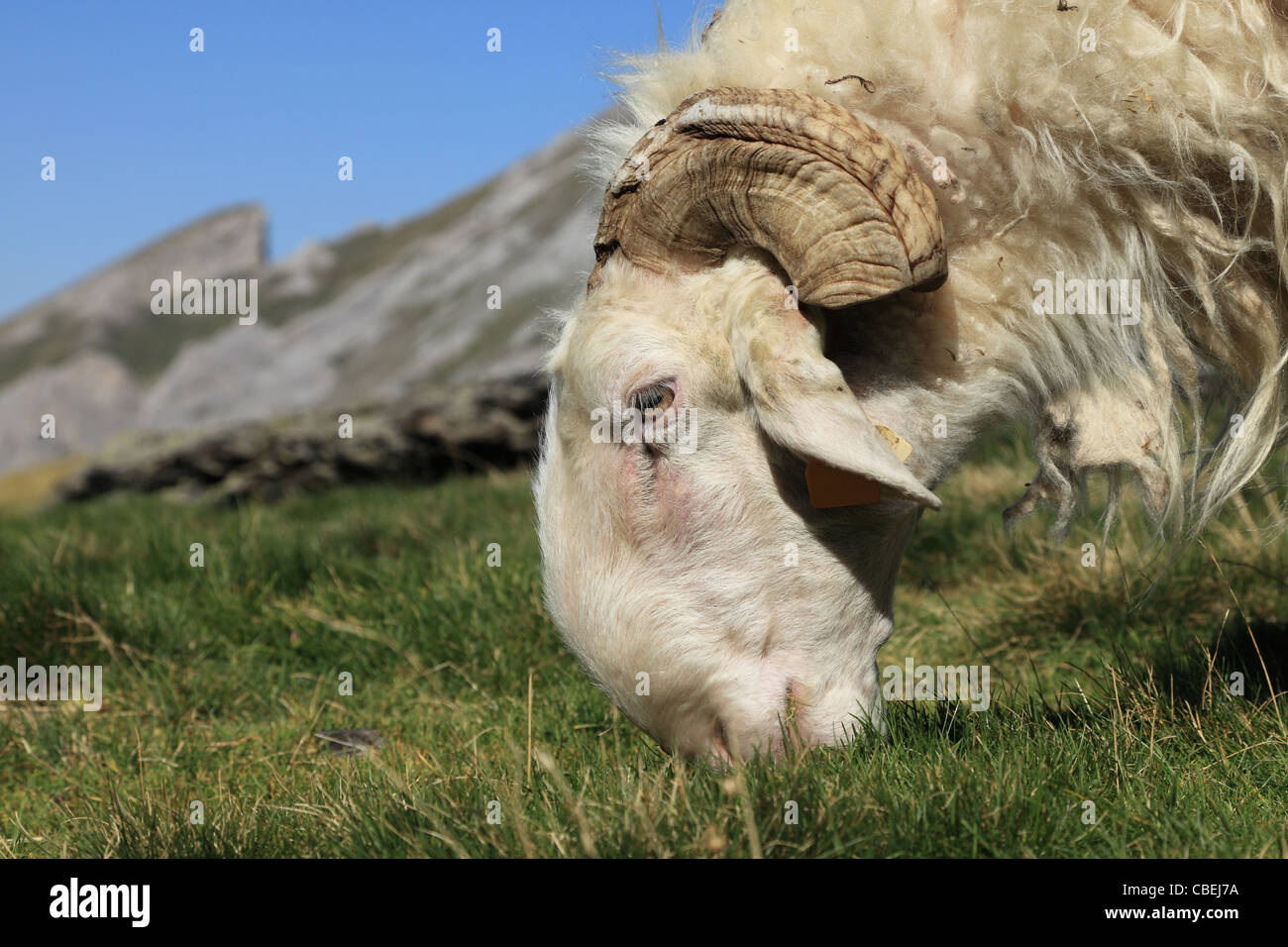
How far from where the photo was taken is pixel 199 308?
6246 mm

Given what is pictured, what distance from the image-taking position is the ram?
3164mm

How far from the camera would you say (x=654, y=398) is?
323cm

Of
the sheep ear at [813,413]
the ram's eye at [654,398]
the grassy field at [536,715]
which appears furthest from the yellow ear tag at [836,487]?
the grassy field at [536,715]

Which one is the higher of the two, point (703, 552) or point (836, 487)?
point (836, 487)

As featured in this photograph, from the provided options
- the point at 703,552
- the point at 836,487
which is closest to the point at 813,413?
the point at 836,487

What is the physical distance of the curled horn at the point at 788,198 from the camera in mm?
3027

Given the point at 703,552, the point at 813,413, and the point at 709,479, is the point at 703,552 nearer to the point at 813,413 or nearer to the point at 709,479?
the point at 709,479

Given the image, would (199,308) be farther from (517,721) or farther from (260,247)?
(260,247)

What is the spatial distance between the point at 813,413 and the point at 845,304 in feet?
0.97

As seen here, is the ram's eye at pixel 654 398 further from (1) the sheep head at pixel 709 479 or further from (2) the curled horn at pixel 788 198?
(2) the curled horn at pixel 788 198

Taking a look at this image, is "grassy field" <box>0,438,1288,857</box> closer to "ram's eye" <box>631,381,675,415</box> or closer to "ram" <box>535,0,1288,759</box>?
"ram" <box>535,0,1288,759</box>

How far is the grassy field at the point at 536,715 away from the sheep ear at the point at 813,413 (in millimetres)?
687
